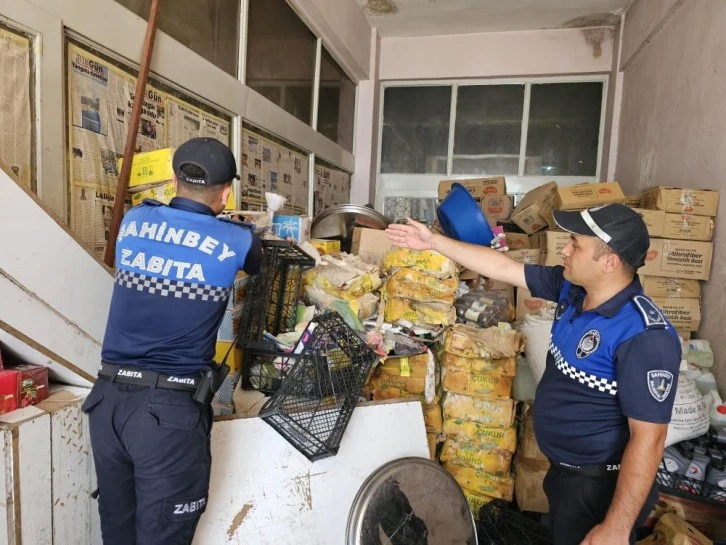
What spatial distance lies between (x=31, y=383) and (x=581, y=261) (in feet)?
5.47

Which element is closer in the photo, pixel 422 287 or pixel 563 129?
pixel 422 287

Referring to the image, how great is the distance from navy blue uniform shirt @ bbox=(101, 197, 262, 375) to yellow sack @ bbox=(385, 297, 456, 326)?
4.25 ft

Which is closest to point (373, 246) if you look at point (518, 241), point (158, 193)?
point (158, 193)

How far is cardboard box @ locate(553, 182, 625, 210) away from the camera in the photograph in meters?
3.24

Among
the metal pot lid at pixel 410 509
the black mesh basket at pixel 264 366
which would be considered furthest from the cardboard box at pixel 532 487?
the black mesh basket at pixel 264 366

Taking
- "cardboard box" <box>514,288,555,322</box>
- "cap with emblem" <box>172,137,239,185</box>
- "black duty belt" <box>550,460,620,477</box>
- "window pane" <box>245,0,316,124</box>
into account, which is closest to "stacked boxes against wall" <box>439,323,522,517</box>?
"cardboard box" <box>514,288,555,322</box>

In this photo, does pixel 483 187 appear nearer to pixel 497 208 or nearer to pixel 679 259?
pixel 497 208

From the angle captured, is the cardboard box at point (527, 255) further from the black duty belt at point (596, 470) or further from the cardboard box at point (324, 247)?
the black duty belt at point (596, 470)

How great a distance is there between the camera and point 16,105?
1.45 m

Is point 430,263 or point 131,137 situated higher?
point 131,137

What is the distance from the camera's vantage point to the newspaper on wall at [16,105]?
141 cm

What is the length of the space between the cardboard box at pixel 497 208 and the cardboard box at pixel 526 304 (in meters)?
1.35

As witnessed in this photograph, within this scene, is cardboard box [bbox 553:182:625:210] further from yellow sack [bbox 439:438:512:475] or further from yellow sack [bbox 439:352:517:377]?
yellow sack [bbox 439:438:512:475]

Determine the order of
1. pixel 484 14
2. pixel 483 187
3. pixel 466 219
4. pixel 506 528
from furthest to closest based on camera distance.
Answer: pixel 484 14 → pixel 483 187 → pixel 466 219 → pixel 506 528
